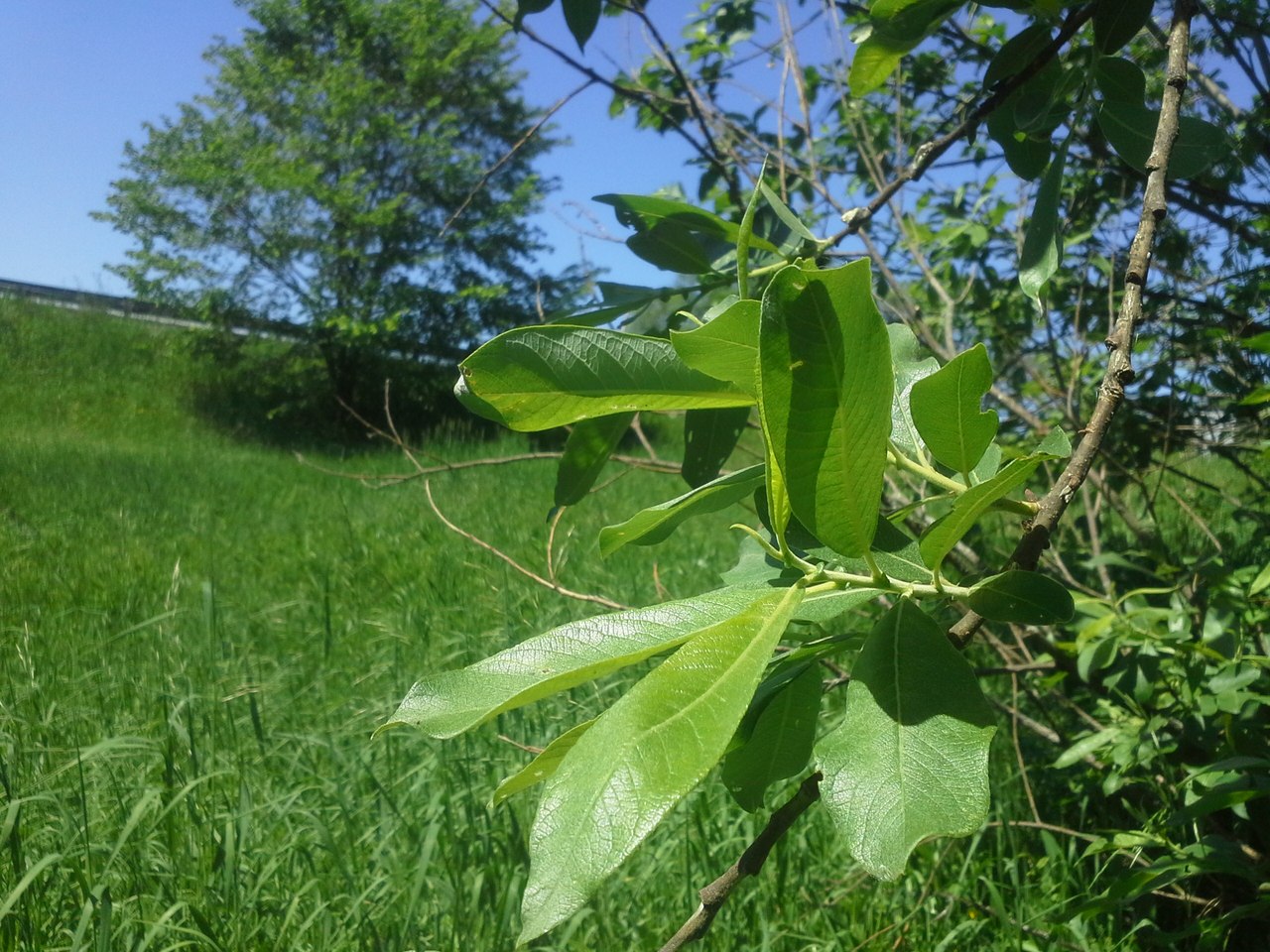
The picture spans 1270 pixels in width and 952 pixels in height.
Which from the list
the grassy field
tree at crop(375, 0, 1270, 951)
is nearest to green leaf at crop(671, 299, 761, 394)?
tree at crop(375, 0, 1270, 951)

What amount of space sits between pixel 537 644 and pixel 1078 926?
1343mm

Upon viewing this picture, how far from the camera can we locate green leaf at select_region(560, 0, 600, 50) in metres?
0.87

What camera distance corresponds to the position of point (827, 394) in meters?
0.40

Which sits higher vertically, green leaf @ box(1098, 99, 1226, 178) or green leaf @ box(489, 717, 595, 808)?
green leaf @ box(1098, 99, 1226, 178)

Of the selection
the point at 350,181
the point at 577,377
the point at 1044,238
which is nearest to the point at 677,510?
the point at 577,377

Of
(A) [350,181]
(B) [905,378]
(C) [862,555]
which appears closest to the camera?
(C) [862,555]

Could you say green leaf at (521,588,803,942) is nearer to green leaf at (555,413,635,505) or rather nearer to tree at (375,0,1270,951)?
tree at (375,0,1270,951)

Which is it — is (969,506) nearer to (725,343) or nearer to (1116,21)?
(725,343)

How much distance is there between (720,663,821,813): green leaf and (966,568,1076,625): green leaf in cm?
9

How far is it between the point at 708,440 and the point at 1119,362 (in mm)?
294

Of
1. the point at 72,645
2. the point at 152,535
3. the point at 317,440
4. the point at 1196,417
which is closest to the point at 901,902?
the point at 1196,417

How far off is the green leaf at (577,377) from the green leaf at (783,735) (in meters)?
0.15

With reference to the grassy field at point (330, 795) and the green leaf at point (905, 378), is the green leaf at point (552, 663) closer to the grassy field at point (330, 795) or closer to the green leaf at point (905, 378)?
the green leaf at point (905, 378)

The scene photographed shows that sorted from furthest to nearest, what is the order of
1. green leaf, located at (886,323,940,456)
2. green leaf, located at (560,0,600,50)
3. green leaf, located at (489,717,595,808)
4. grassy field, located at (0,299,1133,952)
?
grassy field, located at (0,299,1133,952) → green leaf, located at (560,0,600,50) → green leaf, located at (886,323,940,456) → green leaf, located at (489,717,595,808)
